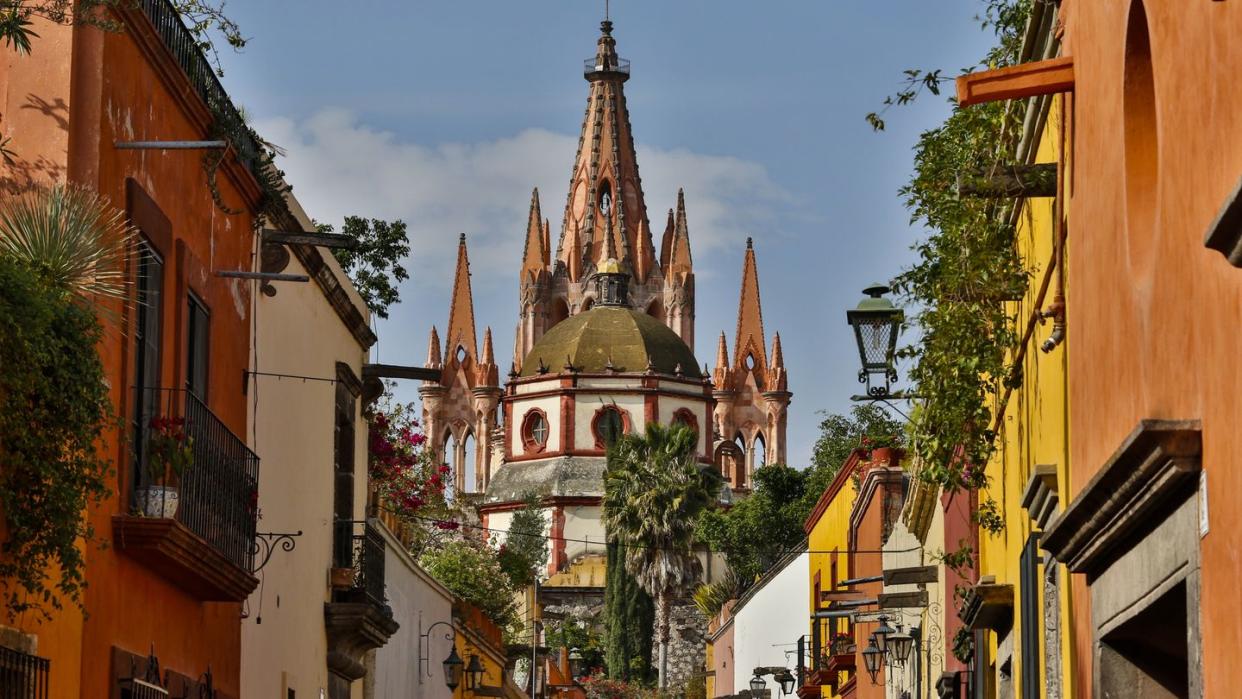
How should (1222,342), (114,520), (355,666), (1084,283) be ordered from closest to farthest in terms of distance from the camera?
(1222,342) < (1084,283) < (114,520) < (355,666)

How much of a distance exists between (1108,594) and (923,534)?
40.2ft

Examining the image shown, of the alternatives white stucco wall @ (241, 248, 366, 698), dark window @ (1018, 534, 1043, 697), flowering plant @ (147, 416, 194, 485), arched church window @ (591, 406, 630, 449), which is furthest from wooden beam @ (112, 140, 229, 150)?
arched church window @ (591, 406, 630, 449)

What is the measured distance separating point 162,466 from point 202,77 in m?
2.69

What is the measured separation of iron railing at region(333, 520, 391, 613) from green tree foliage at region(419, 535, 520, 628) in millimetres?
14219

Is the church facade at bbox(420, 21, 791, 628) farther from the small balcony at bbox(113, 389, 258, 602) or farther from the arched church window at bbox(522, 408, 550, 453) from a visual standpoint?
the small balcony at bbox(113, 389, 258, 602)

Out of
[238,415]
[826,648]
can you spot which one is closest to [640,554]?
[826,648]

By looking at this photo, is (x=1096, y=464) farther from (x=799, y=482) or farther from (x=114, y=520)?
(x=799, y=482)

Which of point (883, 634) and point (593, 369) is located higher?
point (593, 369)

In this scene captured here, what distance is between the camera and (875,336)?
1246 cm

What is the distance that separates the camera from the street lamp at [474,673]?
2455cm

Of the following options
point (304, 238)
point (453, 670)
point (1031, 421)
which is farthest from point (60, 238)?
point (453, 670)

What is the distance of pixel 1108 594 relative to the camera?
7293 mm

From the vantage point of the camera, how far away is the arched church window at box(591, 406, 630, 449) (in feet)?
288

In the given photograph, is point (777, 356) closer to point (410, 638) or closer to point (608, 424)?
point (608, 424)
